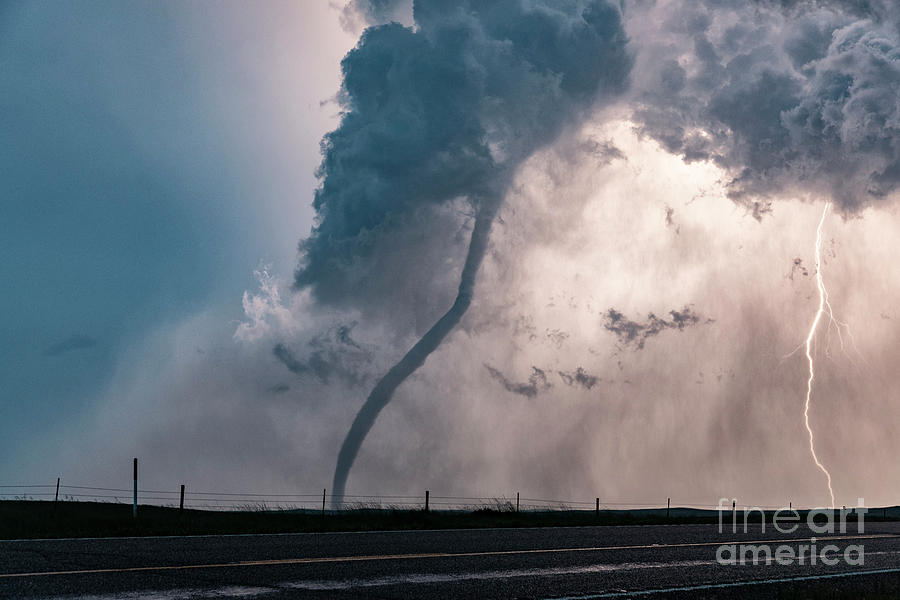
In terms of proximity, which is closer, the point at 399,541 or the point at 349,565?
the point at 349,565

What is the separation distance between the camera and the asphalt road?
9516mm

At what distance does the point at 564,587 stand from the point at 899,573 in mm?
6881

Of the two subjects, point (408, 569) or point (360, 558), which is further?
point (360, 558)

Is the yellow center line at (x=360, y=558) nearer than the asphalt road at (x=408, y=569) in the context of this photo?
No

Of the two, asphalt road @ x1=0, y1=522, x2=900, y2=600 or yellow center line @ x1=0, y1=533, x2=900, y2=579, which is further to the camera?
yellow center line @ x1=0, y1=533, x2=900, y2=579

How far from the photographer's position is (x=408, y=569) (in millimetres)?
11680

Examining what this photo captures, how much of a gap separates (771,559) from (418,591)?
8.21 m

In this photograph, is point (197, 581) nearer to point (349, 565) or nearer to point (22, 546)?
point (349, 565)

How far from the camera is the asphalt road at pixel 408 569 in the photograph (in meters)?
9.52

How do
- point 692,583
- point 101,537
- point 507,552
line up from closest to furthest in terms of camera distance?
point 692,583 < point 507,552 < point 101,537

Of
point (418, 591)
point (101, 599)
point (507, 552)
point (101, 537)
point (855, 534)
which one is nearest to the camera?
point (101, 599)

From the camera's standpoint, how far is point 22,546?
1398 centimetres

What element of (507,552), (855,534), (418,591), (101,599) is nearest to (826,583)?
(507,552)

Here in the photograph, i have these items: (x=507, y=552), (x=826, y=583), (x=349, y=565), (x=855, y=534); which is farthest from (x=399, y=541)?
(x=855, y=534)
